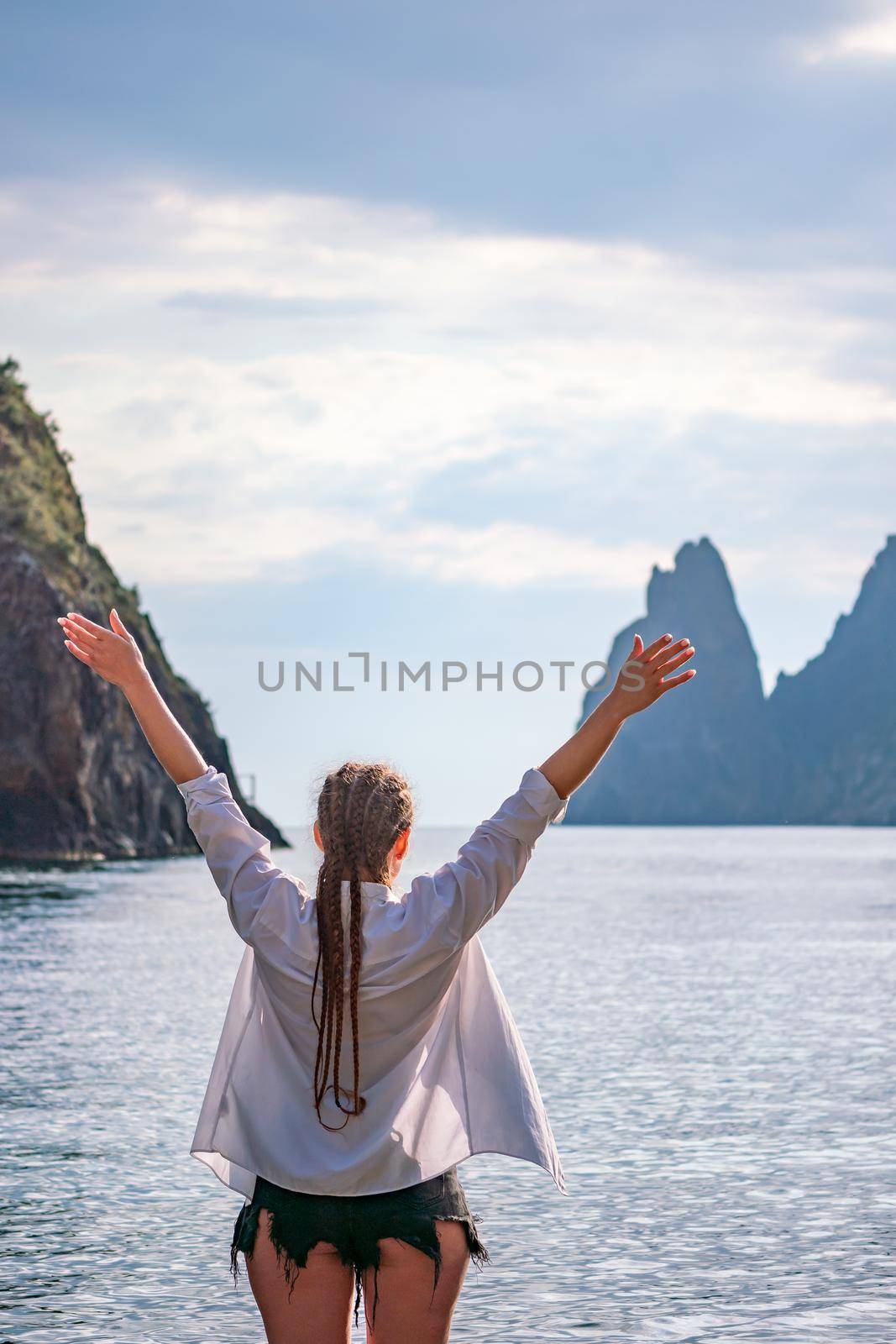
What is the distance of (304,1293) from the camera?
329cm

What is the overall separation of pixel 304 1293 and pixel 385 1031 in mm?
536

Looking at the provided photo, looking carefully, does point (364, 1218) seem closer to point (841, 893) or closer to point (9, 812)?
point (841, 893)

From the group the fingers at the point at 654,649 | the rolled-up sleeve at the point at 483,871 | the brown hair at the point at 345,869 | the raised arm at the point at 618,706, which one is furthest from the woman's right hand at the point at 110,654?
the fingers at the point at 654,649

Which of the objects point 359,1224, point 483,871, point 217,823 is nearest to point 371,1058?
point 359,1224

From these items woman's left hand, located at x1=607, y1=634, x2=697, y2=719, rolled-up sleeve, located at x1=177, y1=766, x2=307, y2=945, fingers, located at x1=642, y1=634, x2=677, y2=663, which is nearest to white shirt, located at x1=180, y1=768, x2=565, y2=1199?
rolled-up sleeve, located at x1=177, y1=766, x2=307, y2=945

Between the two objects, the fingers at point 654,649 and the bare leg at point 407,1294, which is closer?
the bare leg at point 407,1294

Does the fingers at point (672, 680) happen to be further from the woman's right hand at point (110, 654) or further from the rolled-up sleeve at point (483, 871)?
the woman's right hand at point (110, 654)

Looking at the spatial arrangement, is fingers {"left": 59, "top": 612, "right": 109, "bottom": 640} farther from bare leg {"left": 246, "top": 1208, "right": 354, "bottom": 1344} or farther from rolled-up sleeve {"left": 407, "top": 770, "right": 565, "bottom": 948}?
bare leg {"left": 246, "top": 1208, "right": 354, "bottom": 1344}

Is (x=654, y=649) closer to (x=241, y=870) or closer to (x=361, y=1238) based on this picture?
(x=241, y=870)

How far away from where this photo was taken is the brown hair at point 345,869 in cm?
321

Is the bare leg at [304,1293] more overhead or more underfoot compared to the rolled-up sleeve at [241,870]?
more underfoot

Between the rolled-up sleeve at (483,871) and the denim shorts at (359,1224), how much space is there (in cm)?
54

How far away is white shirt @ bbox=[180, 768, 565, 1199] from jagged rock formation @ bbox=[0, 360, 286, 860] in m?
72.5

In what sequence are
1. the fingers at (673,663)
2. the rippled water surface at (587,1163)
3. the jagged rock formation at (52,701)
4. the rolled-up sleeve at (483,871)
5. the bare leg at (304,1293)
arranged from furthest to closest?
the jagged rock formation at (52,701) → the rippled water surface at (587,1163) → the fingers at (673,663) → the bare leg at (304,1293) → the rolled-up sleeve at (483,871)
